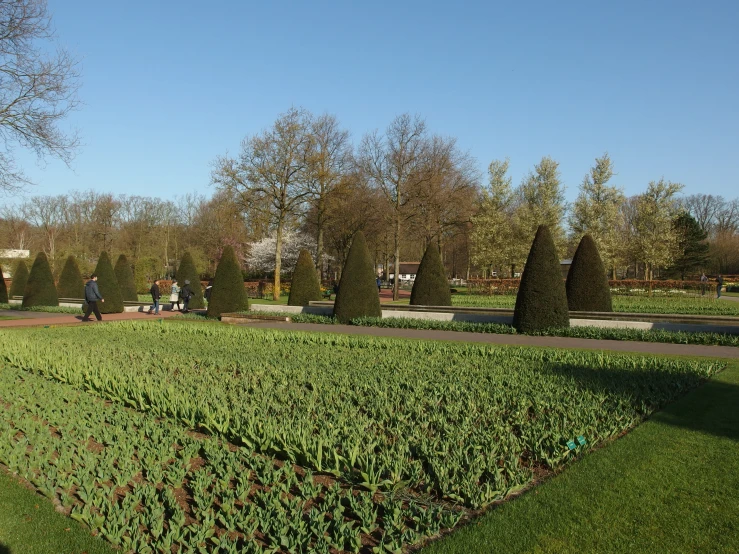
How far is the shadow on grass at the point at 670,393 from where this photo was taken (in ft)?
21.2

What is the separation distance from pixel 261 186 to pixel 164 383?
88.6 feet

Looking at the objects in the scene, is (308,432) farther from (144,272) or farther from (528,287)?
(144,272)

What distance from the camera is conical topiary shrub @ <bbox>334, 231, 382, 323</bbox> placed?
18.5 m

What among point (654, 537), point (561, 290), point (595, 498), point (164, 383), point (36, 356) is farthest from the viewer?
point (561, 290)

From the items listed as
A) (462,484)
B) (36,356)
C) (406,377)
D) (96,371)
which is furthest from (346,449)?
(36,356)

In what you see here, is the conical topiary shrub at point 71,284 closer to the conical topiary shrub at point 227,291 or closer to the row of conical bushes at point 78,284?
the row of conical bushes at point 78,284

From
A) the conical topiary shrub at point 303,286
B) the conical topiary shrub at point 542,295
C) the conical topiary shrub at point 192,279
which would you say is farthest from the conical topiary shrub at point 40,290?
the conical topiary shrub at point 542,295

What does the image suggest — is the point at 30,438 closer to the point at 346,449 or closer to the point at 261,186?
the point at 346,449

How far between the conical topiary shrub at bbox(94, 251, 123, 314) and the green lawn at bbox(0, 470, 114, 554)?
2025cm

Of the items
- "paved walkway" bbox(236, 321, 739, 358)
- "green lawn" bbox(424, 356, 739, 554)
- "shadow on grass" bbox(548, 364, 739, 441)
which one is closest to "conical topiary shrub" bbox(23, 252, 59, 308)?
"paved walkway" bbox(236, 321, 739, 358)

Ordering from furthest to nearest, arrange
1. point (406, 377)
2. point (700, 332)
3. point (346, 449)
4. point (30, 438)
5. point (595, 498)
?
point (700, 332), point (406, 377), point (30, 438), point (346, 449), point (595, 498)

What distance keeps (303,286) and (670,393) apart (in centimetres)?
1648

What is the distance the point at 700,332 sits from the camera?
572 inches

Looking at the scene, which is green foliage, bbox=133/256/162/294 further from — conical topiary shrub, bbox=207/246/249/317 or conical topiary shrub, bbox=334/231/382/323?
conical topiary shrub, bbox=334/231/382/323
